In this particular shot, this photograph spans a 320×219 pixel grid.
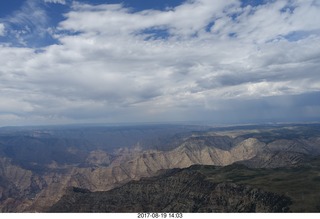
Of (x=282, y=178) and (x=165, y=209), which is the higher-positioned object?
(x=282, y=178)

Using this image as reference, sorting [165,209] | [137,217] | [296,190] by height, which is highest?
[137,217]

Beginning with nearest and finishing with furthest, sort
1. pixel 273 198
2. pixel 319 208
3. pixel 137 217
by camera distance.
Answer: pixel 137 217
pixel 319 208
pixel 273 198

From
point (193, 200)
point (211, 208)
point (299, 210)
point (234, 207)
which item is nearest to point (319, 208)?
point (299, 210)

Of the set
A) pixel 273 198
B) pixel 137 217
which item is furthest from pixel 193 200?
pixel 137 217

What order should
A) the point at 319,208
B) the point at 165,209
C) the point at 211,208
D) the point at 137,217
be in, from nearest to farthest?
the point at 137,217
the point at 319,208
the point at 211,208
the point at 165,209

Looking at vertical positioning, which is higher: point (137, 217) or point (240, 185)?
point (137, 217)

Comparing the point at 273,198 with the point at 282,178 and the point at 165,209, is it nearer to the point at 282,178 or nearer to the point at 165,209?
the point at 282,178

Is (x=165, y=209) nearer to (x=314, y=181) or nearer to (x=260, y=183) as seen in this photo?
(x=260, y=183)

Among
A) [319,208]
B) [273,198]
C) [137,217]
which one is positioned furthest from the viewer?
[273,198]

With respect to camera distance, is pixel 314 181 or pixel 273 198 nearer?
pixel 273 198
